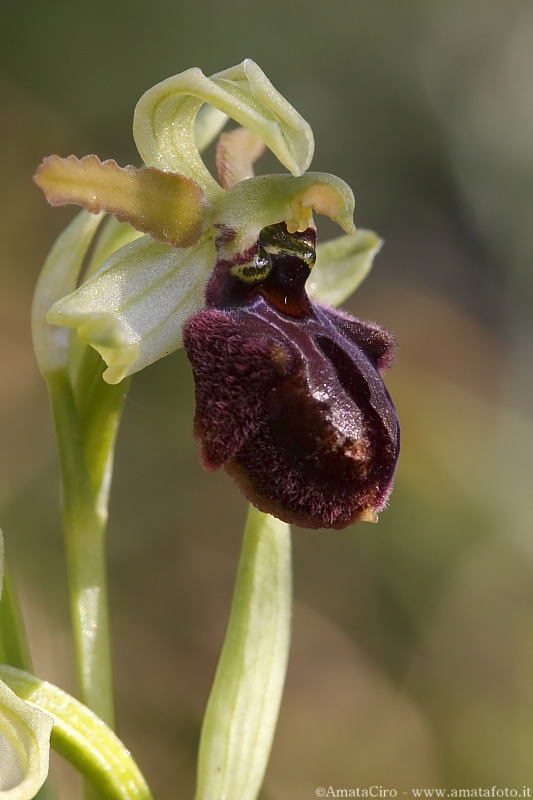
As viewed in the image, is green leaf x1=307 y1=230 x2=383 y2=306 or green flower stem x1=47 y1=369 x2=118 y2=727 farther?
green leaf x1=307 y1=230 x2=383 y2=306

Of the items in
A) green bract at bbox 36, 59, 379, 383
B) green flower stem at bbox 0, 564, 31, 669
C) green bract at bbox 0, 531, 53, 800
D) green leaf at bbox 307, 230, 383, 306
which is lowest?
green bract at bbox 0, 531, 53, 800

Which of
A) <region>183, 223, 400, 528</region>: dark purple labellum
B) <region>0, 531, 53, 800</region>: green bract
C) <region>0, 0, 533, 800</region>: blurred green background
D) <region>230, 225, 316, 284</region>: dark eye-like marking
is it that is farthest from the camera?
<region>0, 0, 533, 800</region>: blurred green background

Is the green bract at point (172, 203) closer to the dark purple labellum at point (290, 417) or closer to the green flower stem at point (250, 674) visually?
the dark purple labellum at point (290, 417)

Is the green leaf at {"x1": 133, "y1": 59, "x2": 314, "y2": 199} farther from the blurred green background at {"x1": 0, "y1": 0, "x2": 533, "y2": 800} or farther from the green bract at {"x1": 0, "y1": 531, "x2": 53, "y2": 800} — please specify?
the blurred green background at {"x1": 0, "y1": 0, "x2": 533, "y2": 800}

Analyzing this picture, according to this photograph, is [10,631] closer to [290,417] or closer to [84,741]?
[84,741]

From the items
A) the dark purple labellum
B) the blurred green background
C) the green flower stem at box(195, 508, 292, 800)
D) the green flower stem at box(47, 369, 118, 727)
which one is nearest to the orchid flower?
the dark purple labellum

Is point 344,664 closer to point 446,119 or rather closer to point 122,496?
point 122,496

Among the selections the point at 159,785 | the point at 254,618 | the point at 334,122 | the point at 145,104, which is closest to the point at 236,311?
the point at 145,104
